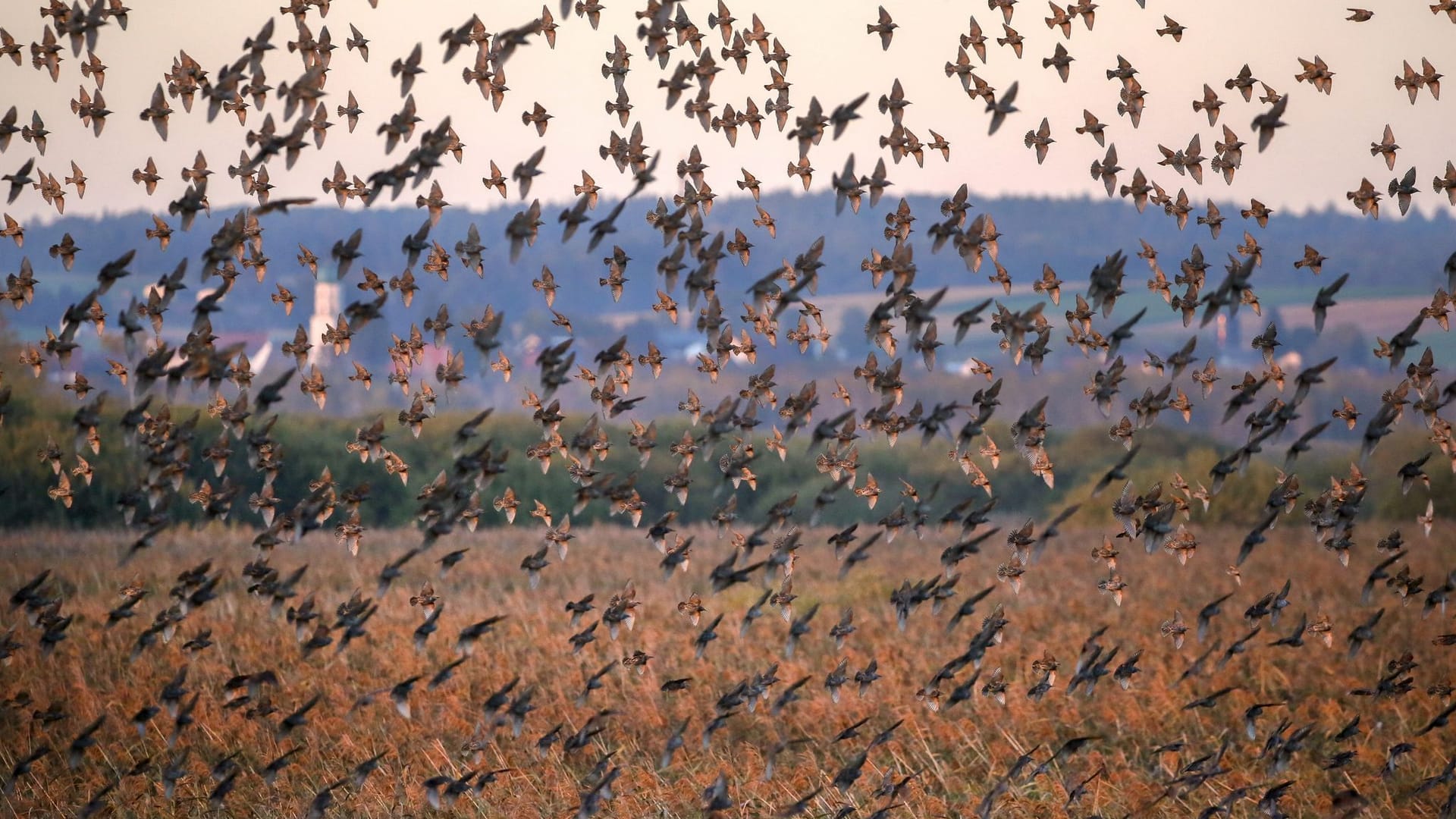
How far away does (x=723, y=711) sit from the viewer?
748 inches

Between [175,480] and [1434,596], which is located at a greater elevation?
[175,480]

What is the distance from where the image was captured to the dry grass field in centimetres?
1838

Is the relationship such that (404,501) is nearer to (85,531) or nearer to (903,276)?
(85,531)

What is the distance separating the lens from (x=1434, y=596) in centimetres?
1502

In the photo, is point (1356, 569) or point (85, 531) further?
point (85, 531)

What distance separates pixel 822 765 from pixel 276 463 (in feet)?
31.9

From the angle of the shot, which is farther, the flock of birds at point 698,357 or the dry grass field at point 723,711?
the dry grass field at point 723,711

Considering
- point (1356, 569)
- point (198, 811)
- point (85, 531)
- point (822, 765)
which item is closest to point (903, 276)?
point (822, 765)

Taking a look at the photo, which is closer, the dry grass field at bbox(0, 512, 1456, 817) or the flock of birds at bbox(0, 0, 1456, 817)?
the flock of birds at bbox(0, 0, 1456, 817)

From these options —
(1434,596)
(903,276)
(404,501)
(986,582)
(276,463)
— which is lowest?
(404,501)

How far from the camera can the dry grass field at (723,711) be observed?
1838cm

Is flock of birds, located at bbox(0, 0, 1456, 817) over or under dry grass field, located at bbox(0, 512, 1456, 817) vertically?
over

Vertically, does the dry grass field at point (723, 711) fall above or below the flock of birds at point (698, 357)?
below

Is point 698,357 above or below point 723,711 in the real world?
above
